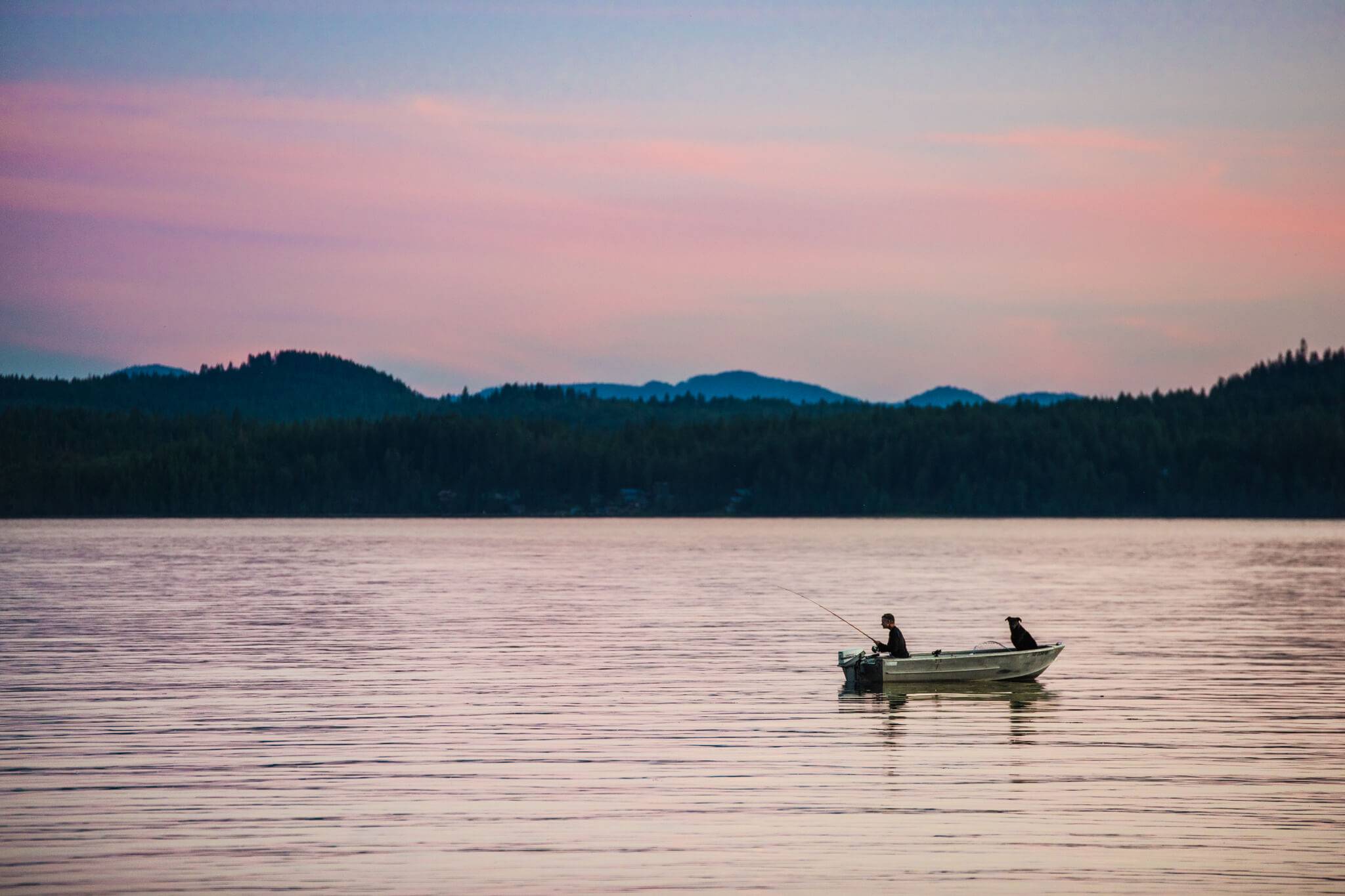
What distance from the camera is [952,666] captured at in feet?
136

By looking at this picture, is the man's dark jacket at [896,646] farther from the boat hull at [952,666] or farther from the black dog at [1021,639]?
the black dog at [1021,639]

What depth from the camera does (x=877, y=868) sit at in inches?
828

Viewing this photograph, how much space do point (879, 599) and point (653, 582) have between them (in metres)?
23.2

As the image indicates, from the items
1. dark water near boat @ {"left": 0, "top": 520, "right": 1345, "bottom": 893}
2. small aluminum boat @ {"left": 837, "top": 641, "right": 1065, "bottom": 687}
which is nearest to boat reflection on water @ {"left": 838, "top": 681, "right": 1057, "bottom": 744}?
dark water near boat @ {"left": 0, "top": 520, "right": 1345, "bottom": 893}

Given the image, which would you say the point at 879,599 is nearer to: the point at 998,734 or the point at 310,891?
the point at 998,734

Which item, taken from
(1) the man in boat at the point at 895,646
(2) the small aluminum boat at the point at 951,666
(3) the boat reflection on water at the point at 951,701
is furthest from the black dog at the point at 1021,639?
(1) the man in boat at the point at 895,646

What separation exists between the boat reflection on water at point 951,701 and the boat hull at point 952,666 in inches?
14.2

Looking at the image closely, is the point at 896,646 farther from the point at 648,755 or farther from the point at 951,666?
the point at 648,755

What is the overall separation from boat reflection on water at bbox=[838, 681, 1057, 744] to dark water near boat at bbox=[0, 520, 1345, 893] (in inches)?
7.6

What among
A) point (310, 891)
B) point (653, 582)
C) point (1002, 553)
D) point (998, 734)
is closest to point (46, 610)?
point (653, 582)

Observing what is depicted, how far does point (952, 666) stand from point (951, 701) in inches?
53.1

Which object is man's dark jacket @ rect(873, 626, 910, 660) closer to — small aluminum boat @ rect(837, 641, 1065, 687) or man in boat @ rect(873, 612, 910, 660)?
man in boat @ rect(873, 612, 910, 660)

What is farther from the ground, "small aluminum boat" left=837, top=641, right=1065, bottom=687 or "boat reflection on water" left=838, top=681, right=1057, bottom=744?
"small aluminum boat" left=837, top=641, right=1065, bottom=687

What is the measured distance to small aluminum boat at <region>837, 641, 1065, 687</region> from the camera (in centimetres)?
4069
